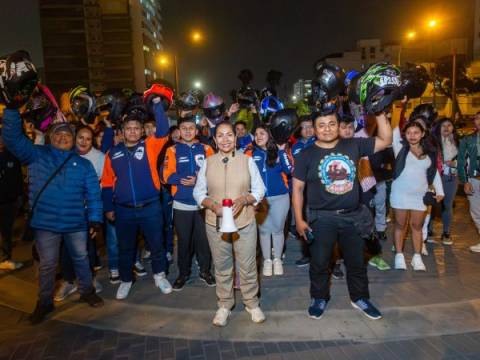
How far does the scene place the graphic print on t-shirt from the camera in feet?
13.5

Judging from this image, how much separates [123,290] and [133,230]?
2.64 ft

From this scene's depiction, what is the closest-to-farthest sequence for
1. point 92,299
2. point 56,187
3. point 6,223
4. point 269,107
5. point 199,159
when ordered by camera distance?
point 56,187 < point 92,299 < point 199,159 < point 6,223 < point 269,107

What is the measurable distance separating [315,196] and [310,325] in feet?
4.57

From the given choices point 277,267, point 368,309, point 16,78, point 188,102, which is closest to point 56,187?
point 16,78

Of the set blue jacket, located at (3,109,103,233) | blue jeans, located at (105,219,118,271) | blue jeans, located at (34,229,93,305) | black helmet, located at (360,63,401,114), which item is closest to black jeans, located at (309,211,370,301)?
black helmet, located at (360,63,401,114)

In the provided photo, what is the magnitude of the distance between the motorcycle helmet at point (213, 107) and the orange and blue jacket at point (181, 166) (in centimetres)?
154

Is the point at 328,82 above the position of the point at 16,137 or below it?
above

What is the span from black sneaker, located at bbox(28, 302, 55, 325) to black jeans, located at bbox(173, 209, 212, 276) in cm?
167

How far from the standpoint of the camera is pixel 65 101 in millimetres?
7359

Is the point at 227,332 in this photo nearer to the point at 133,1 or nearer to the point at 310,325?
the point at 310,325

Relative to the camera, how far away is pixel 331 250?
4.38 m

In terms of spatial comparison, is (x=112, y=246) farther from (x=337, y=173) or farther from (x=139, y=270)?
(x=337, y=173)

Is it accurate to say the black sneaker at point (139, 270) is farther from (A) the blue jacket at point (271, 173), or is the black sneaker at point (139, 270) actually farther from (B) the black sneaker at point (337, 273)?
(B) the black sneaker at point (337, 273)

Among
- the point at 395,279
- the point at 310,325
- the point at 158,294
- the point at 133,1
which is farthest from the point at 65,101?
the point at 133,1
